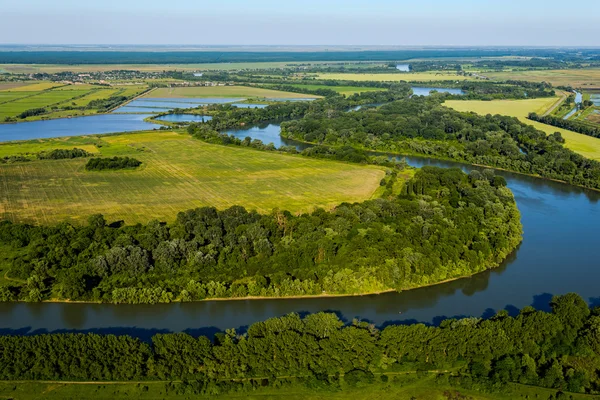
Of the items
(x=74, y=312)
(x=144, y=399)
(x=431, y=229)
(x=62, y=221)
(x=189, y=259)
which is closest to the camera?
(x=144, y=399)

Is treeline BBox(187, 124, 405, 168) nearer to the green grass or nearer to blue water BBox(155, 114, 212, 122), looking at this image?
blue water BBox(155, 114, 212, 122)

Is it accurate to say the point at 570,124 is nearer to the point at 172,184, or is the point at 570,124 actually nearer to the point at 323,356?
the point at 172,184

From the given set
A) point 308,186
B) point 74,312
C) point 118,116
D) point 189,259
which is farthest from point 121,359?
point 118,116

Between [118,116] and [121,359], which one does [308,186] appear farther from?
[118,116]

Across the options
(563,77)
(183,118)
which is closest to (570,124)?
(183,118)

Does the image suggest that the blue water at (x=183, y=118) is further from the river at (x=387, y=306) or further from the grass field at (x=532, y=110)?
the river at (x=387, y=306)
